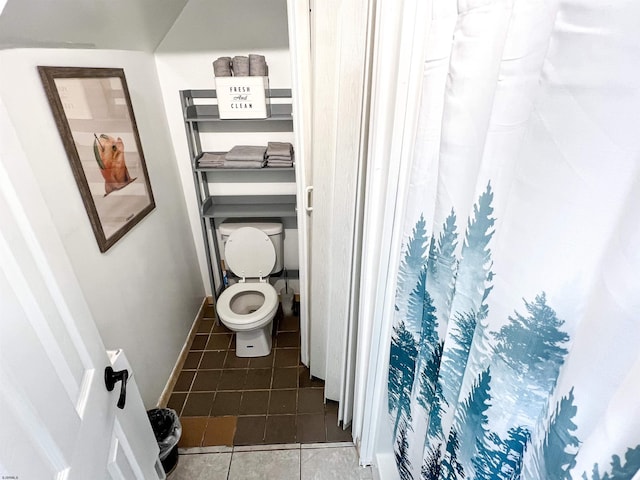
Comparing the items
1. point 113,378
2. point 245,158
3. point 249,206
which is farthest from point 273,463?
point 245,158

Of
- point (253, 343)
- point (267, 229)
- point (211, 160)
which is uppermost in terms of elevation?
Result: point (211, 160)

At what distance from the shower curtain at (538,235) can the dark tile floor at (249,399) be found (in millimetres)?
1314

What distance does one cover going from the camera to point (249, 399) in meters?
1.95

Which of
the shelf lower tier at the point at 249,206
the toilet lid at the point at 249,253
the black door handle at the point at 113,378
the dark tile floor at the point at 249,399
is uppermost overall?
the shelf lower tier at the point at 249,206

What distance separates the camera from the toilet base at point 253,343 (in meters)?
2.17

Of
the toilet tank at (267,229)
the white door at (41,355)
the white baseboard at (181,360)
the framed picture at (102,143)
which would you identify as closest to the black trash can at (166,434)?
the white baseboard at (181,360)

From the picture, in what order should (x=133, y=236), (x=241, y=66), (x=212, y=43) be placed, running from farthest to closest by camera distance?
(x=212, y=43) → (x=241, y=66) → (x=133, y=236)

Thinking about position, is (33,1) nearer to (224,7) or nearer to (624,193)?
(224,7)

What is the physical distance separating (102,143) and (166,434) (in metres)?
1.32

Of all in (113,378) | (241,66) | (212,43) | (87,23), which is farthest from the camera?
(212,43)

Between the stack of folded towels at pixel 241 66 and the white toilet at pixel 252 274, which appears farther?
the white toilet at pixel 252 274

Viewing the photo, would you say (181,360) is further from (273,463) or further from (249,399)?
(273,463)

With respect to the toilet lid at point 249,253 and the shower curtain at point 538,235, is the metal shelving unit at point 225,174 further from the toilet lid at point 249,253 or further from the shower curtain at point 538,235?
the shower curtain at point 538,235

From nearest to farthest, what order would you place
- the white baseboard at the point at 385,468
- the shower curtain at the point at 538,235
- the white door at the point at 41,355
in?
1. the shower curtain at the point at 538,235
2. the white door at the point at 41,355
3. the white baseboard at the point at 385,468
